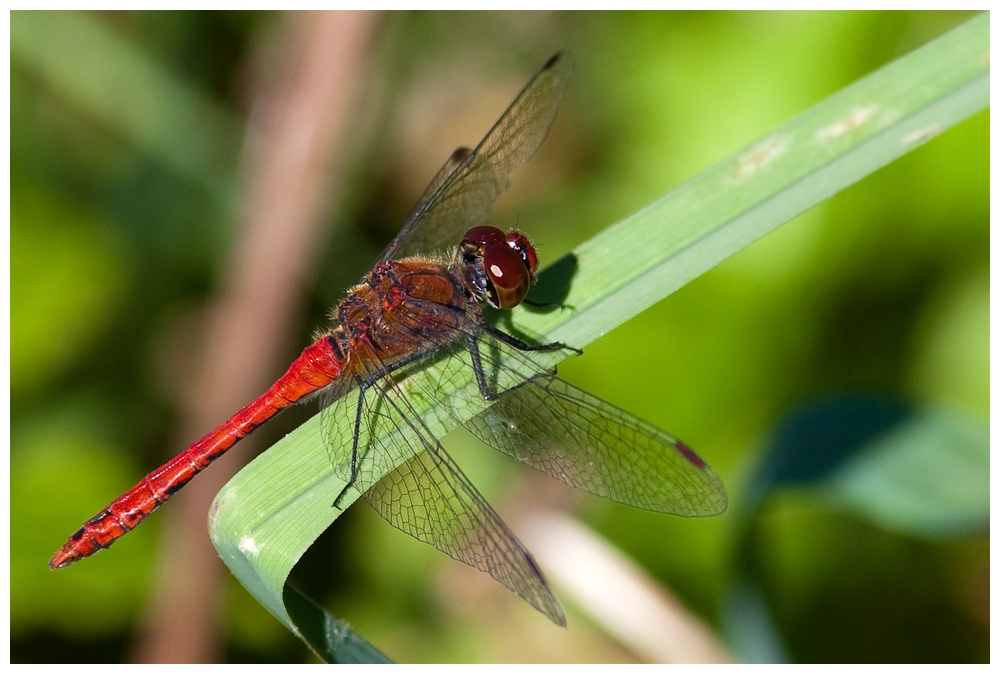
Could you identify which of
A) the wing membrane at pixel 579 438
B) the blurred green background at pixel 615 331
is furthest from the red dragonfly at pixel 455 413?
the blurred green background at pixel 615 331

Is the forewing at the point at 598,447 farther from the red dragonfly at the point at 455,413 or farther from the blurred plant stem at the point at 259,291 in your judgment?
the blurred plant stem at the point at 259,291

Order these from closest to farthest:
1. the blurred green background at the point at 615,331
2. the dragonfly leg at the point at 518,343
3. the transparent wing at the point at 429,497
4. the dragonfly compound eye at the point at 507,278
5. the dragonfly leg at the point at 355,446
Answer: the dragonfly leg at the point at 355,446 < the transparent wing at the point at 429,497 < the dragonfly leg at the point at 518,343 < the dragonfly compound eye at the point at 507,278 < the blurred green background at the point at 615,331

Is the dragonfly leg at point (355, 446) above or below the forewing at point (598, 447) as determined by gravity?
below

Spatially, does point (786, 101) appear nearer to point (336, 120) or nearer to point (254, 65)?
point (336, 120)

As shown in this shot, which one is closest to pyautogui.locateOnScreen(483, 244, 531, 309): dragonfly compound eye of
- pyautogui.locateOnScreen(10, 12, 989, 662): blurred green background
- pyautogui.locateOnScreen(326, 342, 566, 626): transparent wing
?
pyautogui.locateOnScreen(326, 342, 566, 626): transparent wing

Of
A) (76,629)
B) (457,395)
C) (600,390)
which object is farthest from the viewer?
(600,390)

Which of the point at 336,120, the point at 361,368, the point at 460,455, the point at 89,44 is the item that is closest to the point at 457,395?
the point at 361,368

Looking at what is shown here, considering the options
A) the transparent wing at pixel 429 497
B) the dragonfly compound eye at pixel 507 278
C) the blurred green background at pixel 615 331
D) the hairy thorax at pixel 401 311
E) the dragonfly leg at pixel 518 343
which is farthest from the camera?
the blurred green background at pixel 615 331

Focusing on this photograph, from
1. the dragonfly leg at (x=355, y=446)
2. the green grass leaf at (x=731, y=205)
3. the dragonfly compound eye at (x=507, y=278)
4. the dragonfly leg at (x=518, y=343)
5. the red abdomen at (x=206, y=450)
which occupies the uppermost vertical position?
the green grass leaf at (x=731, y=205)
